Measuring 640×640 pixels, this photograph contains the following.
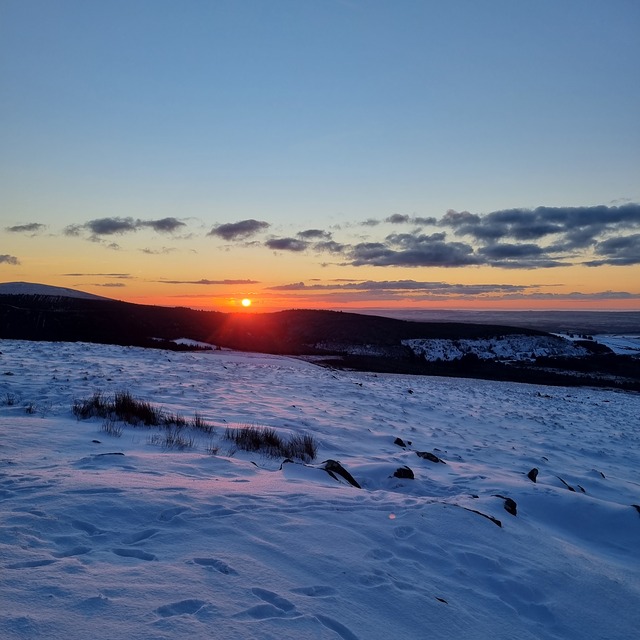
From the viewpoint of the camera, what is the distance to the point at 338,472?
253 inches

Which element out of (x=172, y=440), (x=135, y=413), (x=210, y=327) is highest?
(x=210, y=327)

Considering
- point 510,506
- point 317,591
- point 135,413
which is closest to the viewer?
point 317,591

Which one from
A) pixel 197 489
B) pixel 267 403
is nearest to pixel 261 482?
pixel 197 489

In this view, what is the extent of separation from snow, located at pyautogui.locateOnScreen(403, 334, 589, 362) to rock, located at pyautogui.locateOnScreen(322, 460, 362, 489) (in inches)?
1139

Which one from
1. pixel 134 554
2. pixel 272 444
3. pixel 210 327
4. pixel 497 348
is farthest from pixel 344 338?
pixel 134 554

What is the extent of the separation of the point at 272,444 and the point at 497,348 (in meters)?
33.8

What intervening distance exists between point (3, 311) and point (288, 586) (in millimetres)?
35045

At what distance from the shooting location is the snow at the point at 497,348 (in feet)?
117

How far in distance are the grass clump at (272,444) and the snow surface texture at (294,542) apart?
28 cm

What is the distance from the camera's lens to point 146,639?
8.33 ft

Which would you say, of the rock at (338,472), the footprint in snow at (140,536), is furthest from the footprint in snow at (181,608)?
the rock at (338,472)

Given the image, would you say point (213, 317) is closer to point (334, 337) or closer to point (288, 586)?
point (334, 337)

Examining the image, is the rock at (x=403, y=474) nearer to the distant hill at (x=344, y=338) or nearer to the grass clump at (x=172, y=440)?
the grass clump at (x=172, y=440)

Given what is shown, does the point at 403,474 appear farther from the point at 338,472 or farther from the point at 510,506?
the point at 510,506
